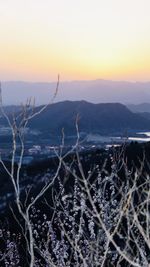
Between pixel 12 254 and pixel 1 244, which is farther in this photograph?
pixel 1 244

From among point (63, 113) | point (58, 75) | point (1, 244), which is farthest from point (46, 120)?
point (58, 75)

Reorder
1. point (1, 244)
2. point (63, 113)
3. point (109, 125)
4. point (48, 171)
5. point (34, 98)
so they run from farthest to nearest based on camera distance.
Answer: point (63, 113) < point (109, 125) < point (48, 171) < point (1, 244) < point (34, 98)

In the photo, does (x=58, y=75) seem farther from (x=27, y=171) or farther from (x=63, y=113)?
(x=63, y=113)

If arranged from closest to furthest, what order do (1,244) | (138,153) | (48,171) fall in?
(1,244) → (138,153) → (48,171)

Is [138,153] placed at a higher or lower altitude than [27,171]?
higher

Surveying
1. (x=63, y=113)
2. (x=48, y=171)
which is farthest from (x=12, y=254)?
(x=63, y=113)

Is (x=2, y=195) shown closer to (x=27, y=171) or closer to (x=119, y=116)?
(x=27, y=171)

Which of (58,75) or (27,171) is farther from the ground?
(58,75)

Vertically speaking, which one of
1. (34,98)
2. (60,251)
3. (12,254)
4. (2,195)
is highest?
(34,98)

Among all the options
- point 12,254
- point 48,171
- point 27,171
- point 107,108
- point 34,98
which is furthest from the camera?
point 107,108
